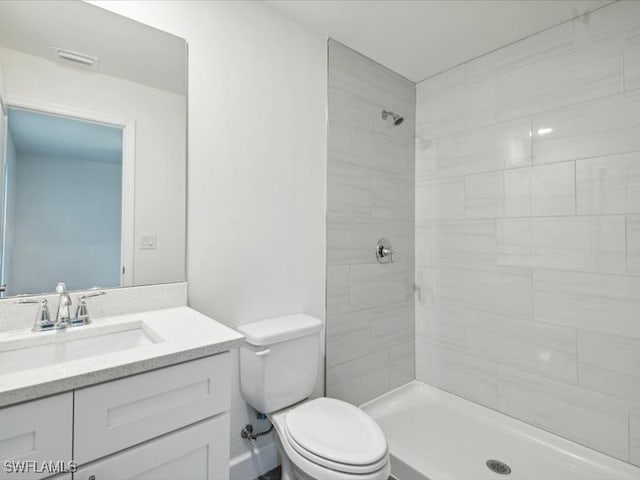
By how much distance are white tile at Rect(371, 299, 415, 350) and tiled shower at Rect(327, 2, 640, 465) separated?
0.6 inches

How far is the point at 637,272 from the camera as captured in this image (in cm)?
154

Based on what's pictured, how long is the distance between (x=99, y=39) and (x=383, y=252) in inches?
69.4

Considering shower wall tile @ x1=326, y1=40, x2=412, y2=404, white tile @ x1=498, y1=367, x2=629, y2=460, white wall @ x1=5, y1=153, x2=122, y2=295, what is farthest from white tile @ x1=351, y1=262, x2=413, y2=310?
white wall @ x1=5, y1=153, x2=122, y2=295

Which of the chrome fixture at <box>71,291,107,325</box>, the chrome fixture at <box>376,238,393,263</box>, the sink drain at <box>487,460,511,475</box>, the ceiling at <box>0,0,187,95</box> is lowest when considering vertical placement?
the sink drain at <box>487,460,511,475</box>

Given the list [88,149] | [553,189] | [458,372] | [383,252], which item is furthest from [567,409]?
→ [88,149]

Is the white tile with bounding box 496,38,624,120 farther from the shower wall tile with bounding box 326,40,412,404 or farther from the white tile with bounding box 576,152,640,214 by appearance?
the shower wall tile with bounding box 326,40,412,404

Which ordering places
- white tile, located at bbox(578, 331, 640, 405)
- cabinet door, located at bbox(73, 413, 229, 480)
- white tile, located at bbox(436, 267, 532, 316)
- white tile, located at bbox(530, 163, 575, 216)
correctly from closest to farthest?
cabinet door, located at bbox(73, 413, 229, 480) < white tile, located at bbox(578, 331, 640, 405) < white tile, located at bbox(530, 163, 575, 216) < white tile, located at bbox(436, 267, 532, 316)

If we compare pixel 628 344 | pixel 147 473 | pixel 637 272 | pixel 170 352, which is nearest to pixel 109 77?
pixel 170 352

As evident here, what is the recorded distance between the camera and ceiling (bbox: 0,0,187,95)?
1112 mm

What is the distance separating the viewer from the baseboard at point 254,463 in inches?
61.1

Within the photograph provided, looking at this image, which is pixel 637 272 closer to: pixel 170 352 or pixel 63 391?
pixel 170 352

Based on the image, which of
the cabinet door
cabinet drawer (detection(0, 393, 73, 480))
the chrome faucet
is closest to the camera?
cabinet drawer (detection(0, 393, 73, 480))

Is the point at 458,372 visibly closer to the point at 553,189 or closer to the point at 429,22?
the point at 553,189

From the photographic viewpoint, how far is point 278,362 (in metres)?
1.47
